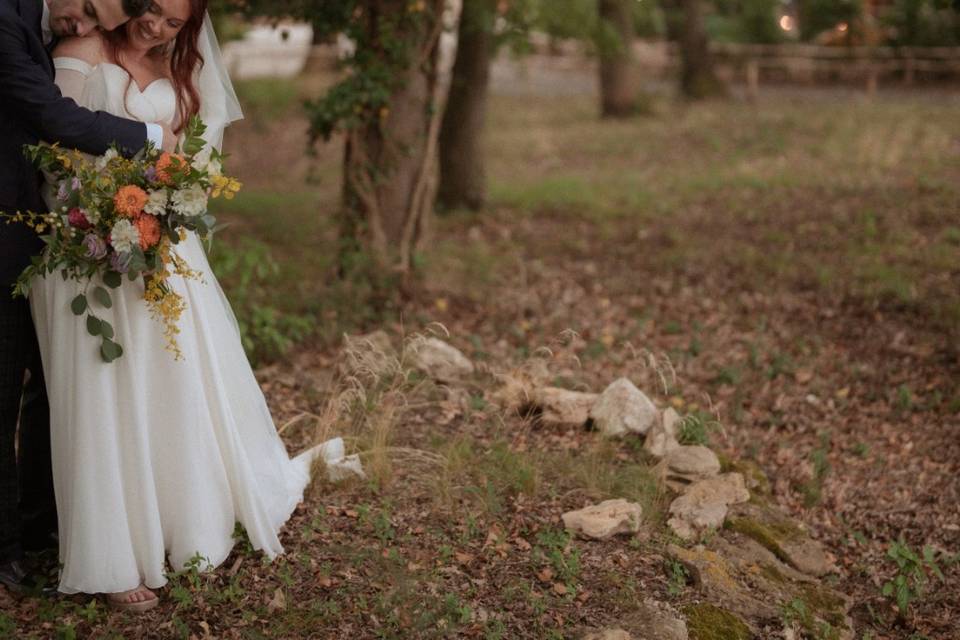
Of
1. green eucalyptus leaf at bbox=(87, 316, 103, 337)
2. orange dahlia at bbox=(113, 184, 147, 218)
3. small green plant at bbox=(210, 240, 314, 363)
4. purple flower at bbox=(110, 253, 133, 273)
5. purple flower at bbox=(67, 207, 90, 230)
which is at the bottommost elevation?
small green plant at bbox=(210, 240, 314, 363)

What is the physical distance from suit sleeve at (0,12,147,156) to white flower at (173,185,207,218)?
28 centimetres

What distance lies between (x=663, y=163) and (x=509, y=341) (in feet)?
22.2

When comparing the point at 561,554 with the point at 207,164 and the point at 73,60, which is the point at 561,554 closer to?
the point at 207,164

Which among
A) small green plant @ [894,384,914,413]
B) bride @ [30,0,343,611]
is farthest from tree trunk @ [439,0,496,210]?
bride @ [30,0,343,611]

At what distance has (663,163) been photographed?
13055 millimetres

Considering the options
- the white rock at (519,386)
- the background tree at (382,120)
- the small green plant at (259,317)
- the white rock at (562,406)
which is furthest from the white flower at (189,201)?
the background tree at (382,120)

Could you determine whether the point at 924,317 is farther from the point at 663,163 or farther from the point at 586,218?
the point at 663,163

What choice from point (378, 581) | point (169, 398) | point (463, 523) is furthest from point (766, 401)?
point (169, 398)

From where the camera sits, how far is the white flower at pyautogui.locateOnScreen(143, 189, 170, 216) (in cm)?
334

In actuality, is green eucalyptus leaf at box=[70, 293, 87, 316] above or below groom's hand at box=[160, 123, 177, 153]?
below

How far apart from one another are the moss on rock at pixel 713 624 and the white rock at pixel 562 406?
1.66 meters

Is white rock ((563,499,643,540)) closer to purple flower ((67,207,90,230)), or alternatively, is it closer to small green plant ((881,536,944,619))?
small green plant ((881,536,944,619))

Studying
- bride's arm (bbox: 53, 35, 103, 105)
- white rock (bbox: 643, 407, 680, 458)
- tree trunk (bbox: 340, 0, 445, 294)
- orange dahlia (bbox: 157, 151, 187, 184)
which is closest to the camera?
orange dahlia (bbox: 157, 151, 187, 184)

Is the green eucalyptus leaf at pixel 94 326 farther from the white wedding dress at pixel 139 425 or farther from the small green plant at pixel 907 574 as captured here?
the small green plant at pixel 907 574
